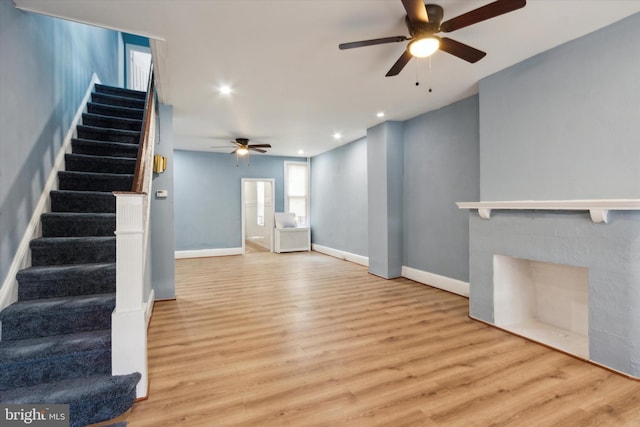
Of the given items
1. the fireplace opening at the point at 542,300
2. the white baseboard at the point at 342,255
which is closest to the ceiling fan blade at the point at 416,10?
the fireplace opening at the point at 542,300

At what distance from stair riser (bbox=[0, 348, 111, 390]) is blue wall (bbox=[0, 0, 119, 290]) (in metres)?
0.74

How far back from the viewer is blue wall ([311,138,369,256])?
663 centimetres

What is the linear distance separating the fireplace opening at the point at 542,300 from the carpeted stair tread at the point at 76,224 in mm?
4100

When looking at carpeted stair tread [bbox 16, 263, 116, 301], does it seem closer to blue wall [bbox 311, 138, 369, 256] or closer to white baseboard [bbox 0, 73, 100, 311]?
white baseboard [bbox 0, 73, 100, 311]

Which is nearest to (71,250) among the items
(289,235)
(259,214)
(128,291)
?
(128,291)

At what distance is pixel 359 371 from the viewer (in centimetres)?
237

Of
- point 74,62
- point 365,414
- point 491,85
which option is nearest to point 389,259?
point 491,85

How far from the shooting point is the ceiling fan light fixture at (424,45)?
224cm

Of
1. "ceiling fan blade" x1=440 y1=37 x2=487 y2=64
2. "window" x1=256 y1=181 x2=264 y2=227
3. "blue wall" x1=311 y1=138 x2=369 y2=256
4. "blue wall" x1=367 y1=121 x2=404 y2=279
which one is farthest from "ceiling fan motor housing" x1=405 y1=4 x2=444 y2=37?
"window" x1=256 y1=181 x2=264 y2=227

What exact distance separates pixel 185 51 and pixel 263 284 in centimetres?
353

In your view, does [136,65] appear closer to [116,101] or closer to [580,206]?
[116,101]

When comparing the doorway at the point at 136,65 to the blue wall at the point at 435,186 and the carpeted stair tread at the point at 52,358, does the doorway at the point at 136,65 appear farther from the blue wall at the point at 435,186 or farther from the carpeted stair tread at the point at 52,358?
the carpeted stair tread at the point at 52,358

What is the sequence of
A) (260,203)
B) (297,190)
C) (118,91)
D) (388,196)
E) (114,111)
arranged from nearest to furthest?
(114,111) → (118,91) → (388,196) → (297,190) → (260,203)

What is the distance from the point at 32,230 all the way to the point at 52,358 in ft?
4.28
